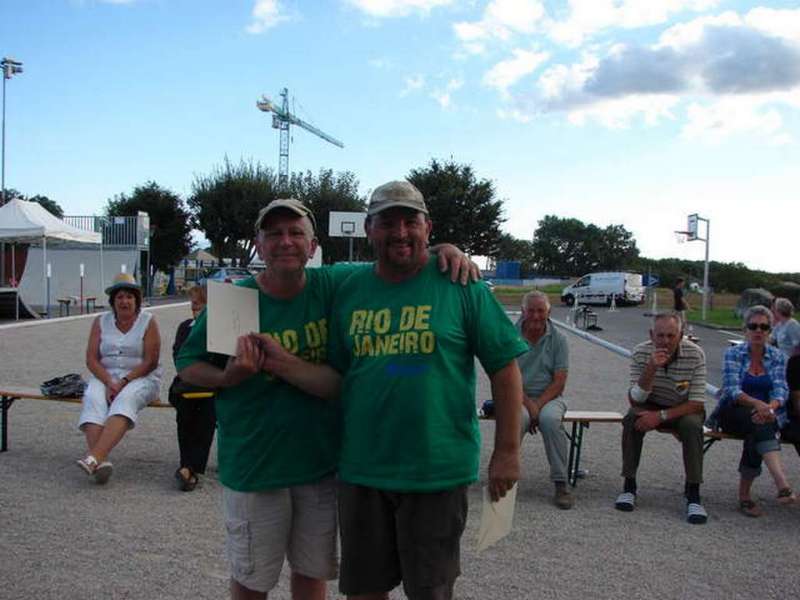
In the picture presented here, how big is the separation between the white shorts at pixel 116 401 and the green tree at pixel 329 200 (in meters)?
41.7

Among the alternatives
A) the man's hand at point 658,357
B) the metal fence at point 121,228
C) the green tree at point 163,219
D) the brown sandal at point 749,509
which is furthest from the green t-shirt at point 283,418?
the green tree at point 163,219

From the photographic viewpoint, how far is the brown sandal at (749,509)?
4786 millimetres

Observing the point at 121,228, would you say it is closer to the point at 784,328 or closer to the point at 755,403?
the point at 784,328

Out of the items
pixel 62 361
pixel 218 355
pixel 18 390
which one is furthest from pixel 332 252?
pixel 218 355

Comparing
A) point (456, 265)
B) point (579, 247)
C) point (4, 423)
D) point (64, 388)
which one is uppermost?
point (579, 247)

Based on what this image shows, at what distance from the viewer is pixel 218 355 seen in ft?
8.39

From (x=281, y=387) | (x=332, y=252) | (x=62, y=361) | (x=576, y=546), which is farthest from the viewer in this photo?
(x=332, y=252)

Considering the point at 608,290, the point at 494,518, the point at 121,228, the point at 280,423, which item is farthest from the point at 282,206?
the point at 608,290

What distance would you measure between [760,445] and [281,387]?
3853 mm

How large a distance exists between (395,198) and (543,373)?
10.8 ft

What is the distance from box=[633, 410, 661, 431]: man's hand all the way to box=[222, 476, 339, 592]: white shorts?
9.70 feet

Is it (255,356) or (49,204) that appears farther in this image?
(49,204)

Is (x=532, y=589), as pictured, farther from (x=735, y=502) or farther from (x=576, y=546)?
(x=735, y=502)

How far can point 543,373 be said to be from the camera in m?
5.32
